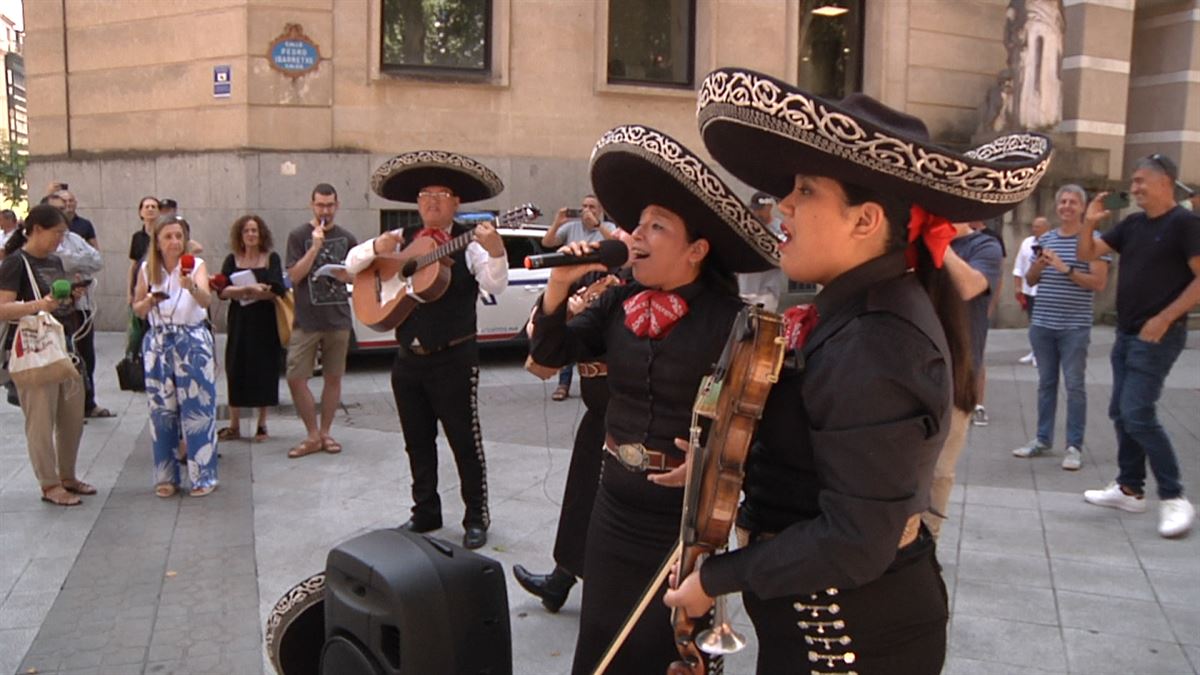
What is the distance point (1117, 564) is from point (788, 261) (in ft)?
12.9

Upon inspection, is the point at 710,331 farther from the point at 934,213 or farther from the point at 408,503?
the point at 408,503

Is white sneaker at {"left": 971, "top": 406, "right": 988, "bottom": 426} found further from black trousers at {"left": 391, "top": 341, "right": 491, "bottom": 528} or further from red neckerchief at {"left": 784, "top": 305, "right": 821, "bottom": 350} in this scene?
red neckerchief at {"left": 784, "top": 305, "right": 821, "bottom": 350}

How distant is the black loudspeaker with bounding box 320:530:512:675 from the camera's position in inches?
99.3

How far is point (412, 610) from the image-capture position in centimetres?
251

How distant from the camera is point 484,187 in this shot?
536 centimetres

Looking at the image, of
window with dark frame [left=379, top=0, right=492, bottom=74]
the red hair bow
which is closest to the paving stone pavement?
the red hair bow

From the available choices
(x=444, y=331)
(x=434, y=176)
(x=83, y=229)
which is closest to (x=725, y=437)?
(x=444, y=331)

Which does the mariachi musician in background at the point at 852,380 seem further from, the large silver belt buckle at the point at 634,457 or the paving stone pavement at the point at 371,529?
the paving stone pavement at the point at 371,529

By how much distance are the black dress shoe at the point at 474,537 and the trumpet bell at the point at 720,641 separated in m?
3.39

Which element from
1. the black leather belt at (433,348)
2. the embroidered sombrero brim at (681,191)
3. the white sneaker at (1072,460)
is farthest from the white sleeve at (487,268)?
the white sneaker at (1072,460)

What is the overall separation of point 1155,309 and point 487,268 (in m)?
3.63

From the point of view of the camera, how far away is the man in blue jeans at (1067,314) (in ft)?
22.4

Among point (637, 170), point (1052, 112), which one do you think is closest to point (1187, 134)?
point (1052, 112)

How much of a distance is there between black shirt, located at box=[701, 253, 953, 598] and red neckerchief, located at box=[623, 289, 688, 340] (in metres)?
0.98
